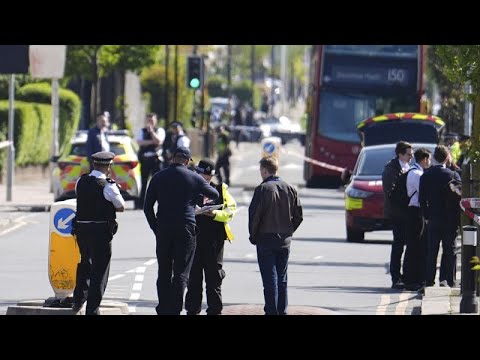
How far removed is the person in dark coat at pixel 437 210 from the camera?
20125mm

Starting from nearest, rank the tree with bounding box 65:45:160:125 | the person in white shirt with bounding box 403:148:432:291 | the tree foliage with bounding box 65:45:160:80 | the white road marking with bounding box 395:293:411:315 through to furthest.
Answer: the white road marking with bounding box 395:293:411:315 < the person in white shirt with bounding box 403:148:432:291 < the tree with bounding box 65:45:160:125 < the tree foliage with bounding box 65:45:160:80

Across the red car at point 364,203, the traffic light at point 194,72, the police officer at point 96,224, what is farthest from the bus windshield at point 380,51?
the police officer at point 96,224

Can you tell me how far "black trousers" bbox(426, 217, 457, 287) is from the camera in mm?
20266

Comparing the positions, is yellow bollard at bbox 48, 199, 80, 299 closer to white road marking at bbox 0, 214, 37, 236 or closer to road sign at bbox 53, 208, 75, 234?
road sign at bbox 53, 208, 75, 234

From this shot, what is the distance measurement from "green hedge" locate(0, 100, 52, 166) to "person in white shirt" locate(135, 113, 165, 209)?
790 centimetres

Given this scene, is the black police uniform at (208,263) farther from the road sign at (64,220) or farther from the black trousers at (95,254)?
the road sign at (64,220)

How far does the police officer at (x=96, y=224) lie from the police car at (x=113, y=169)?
14.7m

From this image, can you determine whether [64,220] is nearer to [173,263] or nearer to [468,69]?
[173,263]

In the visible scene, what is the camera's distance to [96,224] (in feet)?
54.2

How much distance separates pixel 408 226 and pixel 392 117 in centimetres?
1677

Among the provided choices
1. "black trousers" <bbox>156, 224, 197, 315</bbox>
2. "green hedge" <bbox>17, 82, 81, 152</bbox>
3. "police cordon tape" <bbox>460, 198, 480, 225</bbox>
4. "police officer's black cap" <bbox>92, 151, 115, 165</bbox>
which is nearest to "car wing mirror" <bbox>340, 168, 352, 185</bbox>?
"police cordon tape" <bbox>460, 198, 480, 225</bbox>

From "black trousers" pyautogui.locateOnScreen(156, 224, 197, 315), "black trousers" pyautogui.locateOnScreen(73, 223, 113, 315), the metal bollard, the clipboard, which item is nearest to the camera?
"black trousers" pyautogui.locateOnScreen(156, 224, 197, 315)
